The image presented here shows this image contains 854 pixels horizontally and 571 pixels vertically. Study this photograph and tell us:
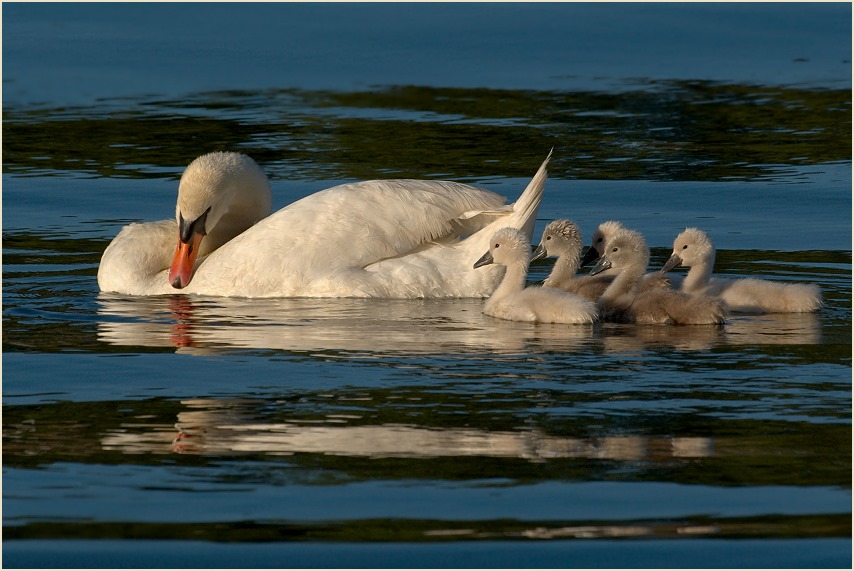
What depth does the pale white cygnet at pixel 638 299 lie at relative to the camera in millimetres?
9883

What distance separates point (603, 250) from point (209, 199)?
275 centimetres

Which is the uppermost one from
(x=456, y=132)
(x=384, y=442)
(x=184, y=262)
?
(x=456, y=132)

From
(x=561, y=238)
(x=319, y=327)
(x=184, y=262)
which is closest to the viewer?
(x=319, y=327)

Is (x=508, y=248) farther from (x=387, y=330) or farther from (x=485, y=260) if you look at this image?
(x=387, y=330)

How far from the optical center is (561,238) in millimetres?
10992

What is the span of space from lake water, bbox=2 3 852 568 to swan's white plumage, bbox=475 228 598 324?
0.13m

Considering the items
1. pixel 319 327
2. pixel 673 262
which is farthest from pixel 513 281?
pixel 319 327

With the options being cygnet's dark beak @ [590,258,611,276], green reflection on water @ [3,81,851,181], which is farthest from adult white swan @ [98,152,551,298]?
green reflection on water @ [3,81,851,181]

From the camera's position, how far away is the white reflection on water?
9258mm

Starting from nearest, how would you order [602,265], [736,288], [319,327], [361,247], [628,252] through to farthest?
1. [319,327]
2. [736,288]
3. [628,252]
4. [602,265]
5. [361,247]

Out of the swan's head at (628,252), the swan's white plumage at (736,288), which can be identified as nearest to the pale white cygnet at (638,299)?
the swan's head at (628,252)

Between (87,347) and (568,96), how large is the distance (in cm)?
1178

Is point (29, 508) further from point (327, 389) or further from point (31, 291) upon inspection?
point (31, 291)

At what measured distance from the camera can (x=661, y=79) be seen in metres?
21.4
